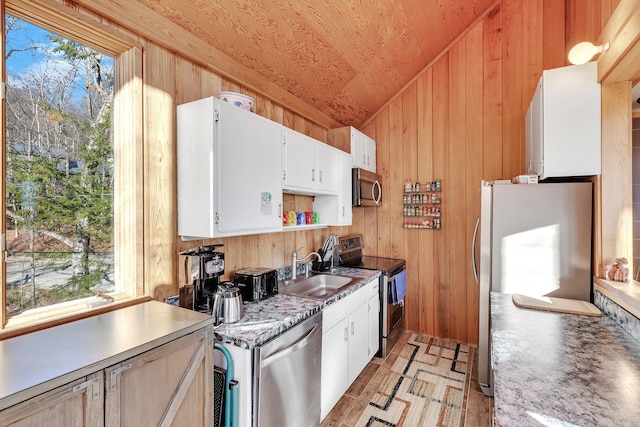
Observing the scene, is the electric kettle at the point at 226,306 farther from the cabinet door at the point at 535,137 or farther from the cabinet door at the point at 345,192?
the cabinet door at the point at 535,137

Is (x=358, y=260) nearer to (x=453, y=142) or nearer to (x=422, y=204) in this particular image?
(x=422, y=204)

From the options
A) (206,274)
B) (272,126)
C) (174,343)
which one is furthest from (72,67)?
(174,343)

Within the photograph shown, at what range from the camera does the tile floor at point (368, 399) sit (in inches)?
82.7

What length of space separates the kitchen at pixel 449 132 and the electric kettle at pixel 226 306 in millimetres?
370

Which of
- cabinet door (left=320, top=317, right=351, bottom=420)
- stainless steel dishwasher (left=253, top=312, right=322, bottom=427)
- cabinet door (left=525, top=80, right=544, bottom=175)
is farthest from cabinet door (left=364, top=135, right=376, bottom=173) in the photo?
stainless steel dishwasher (left=253, top=312, right=322, bottom=427)

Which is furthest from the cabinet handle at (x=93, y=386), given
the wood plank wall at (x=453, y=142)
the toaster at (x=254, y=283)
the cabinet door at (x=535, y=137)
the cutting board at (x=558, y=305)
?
the cabinet door at (x=535, y=137)

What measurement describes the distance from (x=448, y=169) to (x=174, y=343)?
309 cm

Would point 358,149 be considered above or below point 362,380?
above

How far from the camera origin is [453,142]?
11.0ft

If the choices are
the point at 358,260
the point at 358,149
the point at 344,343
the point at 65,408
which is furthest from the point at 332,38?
the point at 65,408

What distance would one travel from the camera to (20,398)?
80 cm

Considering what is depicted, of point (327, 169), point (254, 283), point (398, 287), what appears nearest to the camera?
point (254, 283)

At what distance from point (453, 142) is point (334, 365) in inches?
101

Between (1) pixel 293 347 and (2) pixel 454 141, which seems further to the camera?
(2) pixel 454 141
